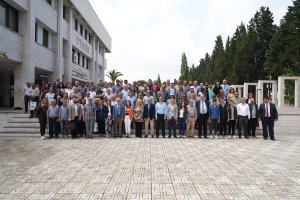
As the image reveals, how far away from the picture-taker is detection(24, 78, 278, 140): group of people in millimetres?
14906

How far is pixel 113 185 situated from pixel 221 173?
273 centimetres

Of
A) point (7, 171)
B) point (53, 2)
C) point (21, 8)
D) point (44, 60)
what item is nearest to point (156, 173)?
point (7, 171)

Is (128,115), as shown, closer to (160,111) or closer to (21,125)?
(160,111)

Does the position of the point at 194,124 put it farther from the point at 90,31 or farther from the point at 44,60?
the point at 90,31

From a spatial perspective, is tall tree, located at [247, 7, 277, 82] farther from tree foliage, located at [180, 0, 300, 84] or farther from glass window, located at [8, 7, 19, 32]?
glass window, located at [8, 7, 19, 32]

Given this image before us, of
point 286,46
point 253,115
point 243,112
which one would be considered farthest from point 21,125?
point 286,46

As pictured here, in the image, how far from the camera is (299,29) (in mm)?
40250

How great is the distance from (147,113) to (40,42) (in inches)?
524

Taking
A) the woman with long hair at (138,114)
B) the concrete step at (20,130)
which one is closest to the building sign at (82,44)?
the concrete step at (20,130)

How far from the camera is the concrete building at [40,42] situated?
65.7 ft

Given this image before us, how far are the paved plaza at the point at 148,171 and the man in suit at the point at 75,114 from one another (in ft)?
5.74

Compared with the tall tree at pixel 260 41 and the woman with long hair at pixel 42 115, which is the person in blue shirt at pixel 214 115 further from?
the tall tree at pixel 260 41

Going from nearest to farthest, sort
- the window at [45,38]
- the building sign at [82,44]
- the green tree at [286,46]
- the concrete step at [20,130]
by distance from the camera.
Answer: the concrete step at [20,130]
the window at [45,38]
the building sign at [82,44]
the green tree at [286,46]

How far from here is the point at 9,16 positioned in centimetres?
1991
